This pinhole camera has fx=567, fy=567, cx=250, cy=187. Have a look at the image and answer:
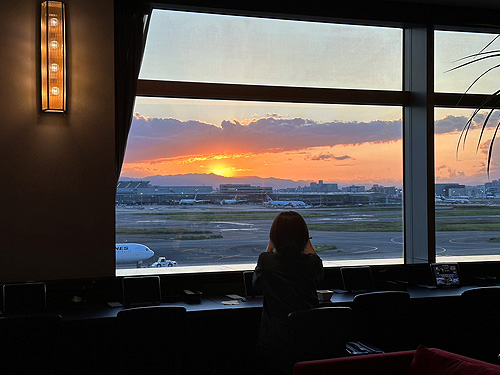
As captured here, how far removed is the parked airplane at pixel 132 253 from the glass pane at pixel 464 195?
2874mm

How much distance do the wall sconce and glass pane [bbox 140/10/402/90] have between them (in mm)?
793

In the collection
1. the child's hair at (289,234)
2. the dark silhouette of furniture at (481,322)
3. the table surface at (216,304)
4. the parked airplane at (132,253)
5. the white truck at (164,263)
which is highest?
the child's hair at (289,234)

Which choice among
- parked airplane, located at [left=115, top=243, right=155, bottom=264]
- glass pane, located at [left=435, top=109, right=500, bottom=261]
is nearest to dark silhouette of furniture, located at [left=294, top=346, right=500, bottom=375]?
parked airplane, located at [left=115, top=243, right=155, bottom=264]

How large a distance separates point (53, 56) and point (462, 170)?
4.09 m

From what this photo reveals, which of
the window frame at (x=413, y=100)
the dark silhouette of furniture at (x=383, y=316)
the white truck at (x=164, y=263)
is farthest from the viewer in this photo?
the window frame at (x=413, y=100)

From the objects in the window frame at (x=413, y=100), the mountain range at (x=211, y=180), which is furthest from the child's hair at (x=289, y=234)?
the window frame at (x=413, y=100)

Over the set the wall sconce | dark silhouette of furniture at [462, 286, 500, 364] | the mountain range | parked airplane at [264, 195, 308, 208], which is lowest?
dark silhouette of furniture at [462, 286, 500, 364]

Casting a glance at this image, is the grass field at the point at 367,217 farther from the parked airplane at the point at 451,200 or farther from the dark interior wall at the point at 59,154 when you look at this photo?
the dark interior wall at the point at 59,154

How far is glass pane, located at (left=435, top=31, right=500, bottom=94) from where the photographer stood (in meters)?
5.72

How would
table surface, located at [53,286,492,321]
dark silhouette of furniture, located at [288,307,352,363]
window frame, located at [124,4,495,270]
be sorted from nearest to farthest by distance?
dark silhouette of furniture, located at [288,307,352,363]
table surface, located at [53,286,492,321]
window frame, located at [124,4,495,270]

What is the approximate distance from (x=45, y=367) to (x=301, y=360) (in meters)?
1.56

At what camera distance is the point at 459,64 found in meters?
5.72

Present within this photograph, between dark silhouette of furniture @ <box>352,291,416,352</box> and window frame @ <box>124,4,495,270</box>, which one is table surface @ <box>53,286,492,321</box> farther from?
window frame @ <box>124,4,495,270</box>

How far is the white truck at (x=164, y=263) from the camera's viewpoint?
489cm
